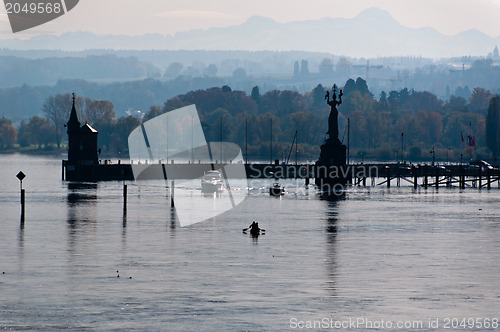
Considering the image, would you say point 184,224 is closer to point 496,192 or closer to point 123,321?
point 123,321

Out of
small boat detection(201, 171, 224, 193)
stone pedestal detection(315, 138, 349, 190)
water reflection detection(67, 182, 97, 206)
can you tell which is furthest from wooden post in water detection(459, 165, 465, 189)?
water reflection detection(67, 182, 97, 206)

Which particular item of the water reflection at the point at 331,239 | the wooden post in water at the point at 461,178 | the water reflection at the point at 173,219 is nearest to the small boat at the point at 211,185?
the water reflection at the point at 331,239

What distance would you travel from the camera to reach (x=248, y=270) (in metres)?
69.2

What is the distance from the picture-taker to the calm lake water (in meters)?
53.6

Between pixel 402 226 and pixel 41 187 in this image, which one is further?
pixel 41 187

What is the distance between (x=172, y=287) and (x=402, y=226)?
154 feet

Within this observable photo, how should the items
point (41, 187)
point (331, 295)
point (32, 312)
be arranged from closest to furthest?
point (32, 312) → point (331, 295) → point (41, 187)

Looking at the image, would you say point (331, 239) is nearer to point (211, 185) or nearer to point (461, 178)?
point (211, 185)

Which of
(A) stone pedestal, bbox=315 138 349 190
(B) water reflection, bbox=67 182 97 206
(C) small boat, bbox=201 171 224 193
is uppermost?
(A) stone pedestal, bbox=315 138 349 190

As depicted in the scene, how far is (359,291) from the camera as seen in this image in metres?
60.9

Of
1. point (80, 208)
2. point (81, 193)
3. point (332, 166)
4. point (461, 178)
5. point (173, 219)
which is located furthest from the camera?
point (461, 178)

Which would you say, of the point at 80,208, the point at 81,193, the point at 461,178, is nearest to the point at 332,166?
the point at 461,178

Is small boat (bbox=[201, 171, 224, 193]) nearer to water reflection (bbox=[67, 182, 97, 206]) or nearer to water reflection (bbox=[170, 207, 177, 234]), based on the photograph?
water reflection (bbox=[67, 182, 97, 206])

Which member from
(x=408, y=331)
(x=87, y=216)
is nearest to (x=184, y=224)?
(x=87, y=216)
